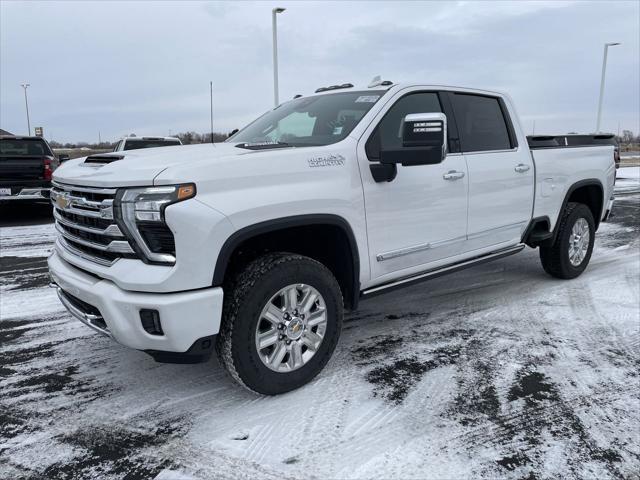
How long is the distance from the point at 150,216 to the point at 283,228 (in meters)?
0.77

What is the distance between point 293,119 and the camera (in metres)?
4.27

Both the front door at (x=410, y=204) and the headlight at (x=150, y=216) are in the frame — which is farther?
the front door at (x=410, y=204)

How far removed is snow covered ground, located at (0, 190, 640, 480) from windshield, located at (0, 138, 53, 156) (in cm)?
705

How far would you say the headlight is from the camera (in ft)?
8.61

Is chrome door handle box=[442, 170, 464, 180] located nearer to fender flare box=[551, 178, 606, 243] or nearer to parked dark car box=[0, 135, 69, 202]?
fender flare box=[551, 178, 606, 243]

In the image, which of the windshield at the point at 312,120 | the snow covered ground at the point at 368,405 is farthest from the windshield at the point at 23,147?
the windshield at the point at 312,120

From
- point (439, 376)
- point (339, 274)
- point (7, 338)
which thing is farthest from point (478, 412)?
point (7, 338)

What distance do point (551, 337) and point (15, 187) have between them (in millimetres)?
9791

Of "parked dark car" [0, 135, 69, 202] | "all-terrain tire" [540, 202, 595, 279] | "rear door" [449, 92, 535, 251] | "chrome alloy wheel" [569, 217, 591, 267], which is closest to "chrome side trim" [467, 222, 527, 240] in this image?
"rear door" [449, 92, 535, 251]

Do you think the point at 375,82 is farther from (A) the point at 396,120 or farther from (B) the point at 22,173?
(B) the point at 22,173

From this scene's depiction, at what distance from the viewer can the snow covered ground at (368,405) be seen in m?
2.55

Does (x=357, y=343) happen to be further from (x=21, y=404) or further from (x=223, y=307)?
(x=21, y=404)

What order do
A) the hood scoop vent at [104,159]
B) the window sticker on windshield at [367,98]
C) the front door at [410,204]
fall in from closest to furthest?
1. the hood scoop vent at [104,159]
2. the front door at [410,204]
3. the window sticker on windshield at [367,98]

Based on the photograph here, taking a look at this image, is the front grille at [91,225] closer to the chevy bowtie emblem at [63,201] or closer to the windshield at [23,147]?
the chevy bowtie emblem at [63,201]
